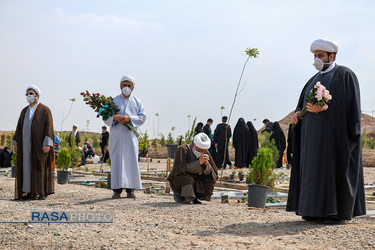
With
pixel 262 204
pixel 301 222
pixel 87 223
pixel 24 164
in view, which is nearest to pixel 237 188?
pixel 262 204

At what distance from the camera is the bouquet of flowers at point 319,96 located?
528cm

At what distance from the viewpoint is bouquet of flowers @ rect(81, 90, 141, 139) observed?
8.29m

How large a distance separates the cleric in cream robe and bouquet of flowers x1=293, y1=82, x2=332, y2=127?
3.61 m

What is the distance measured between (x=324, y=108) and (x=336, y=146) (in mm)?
417

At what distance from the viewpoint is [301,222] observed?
5.68 meters

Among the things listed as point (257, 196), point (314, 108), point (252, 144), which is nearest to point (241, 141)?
point (252, 144)

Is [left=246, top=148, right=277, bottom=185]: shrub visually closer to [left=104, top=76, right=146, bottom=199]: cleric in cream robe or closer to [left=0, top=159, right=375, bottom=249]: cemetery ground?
[left=0, top=159, right=375, bottom=249]: cemetery ground

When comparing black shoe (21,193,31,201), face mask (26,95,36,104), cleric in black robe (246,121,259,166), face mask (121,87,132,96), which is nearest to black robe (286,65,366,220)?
face mask (121,87,132,96)

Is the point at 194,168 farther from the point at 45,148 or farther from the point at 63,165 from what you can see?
the point at 63,165

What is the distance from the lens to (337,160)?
5395mm

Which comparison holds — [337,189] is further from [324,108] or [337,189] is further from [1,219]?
[1,219]

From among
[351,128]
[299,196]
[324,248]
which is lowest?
[324,248]

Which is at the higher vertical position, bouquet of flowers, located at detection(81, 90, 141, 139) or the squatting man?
bouquet of flowers, located at detection(81, 90, 141, 139)

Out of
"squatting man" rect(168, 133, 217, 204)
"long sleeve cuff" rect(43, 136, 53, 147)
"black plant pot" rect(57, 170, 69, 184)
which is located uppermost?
"long sleeve cuff" rect(43, 136, 53, 147)
